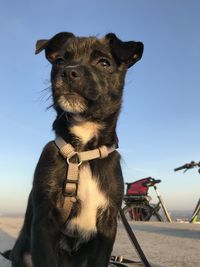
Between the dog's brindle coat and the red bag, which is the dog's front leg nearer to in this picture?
the dog's brindle coat

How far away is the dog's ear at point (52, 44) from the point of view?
4.34 meters

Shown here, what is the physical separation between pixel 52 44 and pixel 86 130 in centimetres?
104

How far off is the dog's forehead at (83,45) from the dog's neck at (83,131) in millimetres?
670

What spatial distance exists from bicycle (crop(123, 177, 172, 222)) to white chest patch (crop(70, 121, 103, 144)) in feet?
29.3

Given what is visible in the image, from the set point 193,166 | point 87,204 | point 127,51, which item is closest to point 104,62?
point 127,51

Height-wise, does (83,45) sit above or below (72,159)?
above

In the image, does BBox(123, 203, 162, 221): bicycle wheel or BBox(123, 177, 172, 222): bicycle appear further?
BBox(123, 203, 162, 221): bicycle wheel

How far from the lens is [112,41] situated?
14.5 ft

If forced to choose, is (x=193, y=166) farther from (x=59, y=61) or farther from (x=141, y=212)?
(x=59, y=61)

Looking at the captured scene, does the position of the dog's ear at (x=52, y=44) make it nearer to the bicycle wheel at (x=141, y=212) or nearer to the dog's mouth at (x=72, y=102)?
the dog's mouth at (x=72, y=102)

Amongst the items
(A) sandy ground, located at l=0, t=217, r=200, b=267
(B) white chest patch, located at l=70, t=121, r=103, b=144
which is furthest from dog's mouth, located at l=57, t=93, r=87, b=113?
(A) sandy ground, located at l=0, t=217, r=200, b=267

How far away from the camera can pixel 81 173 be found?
385 cm

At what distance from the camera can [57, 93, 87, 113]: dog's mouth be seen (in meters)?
3.76

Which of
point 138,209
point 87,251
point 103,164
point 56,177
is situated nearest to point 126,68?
point 103,164
